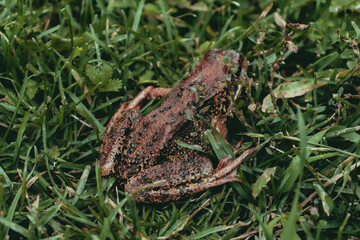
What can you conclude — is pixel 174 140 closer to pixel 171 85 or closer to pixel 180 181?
pixel 180 181

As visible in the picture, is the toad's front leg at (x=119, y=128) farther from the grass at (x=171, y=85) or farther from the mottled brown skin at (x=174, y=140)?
the grass at (x=171, y=85)

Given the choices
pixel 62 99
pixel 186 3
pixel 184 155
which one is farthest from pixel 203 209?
pixel 186 3

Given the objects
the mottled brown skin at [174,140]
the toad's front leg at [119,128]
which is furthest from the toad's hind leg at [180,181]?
the toad's front leg at [119,128]

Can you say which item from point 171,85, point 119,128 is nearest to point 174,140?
point 119,128

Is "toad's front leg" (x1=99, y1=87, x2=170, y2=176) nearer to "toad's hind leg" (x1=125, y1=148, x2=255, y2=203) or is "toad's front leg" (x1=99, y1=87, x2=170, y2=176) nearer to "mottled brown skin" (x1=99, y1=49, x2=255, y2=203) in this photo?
"mottled brown skin" (x1=99, y1=49, x2=255, y2=203)

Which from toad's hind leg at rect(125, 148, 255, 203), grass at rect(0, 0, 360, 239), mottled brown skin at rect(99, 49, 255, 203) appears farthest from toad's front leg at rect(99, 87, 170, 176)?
toad's hind leg at rect(125, 148, 255, 203)

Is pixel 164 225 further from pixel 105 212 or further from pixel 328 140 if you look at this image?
pixel 328 140

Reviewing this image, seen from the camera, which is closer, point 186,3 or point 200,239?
point 200,239
